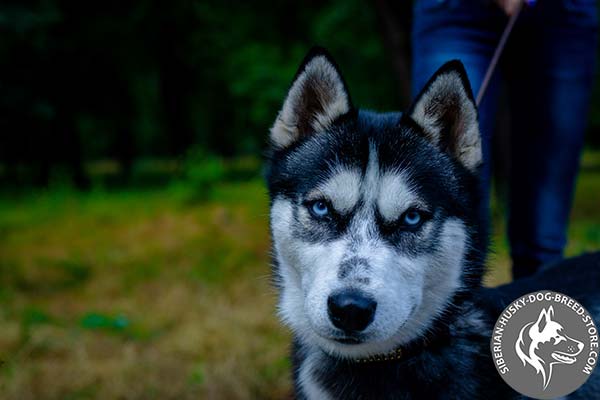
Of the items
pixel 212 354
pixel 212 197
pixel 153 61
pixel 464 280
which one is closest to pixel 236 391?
pixel 212 354

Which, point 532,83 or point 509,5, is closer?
point 509,5

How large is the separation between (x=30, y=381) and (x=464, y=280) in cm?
264

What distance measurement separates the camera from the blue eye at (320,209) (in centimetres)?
216

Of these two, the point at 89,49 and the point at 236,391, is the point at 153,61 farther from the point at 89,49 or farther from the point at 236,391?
the point at 236,391

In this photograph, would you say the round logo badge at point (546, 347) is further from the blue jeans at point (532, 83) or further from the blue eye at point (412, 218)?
the blue jeans at point (532, 83)

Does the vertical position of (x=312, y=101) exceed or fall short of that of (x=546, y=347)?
it exceeds it

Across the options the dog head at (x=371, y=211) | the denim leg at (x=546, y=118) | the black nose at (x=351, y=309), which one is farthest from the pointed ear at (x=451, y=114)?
the denim leg at (x=546, y=118)

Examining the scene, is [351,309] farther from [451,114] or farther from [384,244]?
[451,114]

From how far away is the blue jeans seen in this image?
2.90 metres

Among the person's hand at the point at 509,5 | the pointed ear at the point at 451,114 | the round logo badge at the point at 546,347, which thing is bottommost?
the round logo badge at the point at 546,347

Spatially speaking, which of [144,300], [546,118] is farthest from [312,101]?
[144,300]

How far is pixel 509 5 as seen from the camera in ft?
8.98

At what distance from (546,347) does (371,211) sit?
0.76 m

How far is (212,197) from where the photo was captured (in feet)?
30.4
